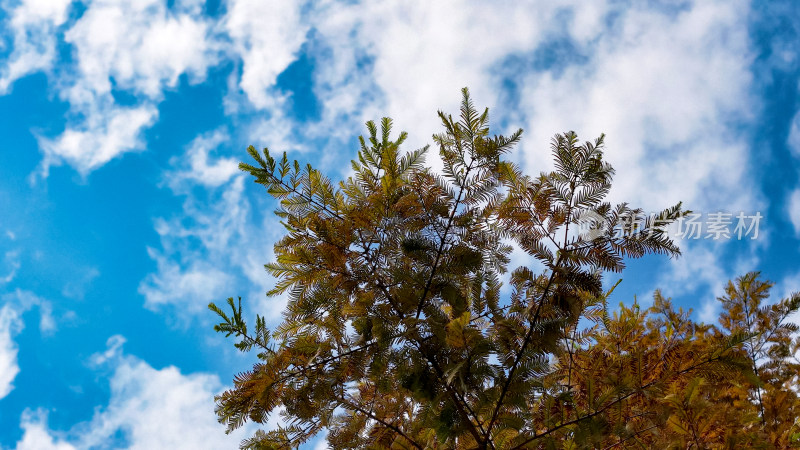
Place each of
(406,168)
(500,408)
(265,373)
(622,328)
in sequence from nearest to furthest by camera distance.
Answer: (265,373) → (500,408) → (406,168) → (622,328)

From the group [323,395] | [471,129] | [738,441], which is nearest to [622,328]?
[738,441]

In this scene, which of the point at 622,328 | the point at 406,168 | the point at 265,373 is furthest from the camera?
the point at 622,328

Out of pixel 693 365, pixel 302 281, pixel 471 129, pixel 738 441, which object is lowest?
pixel 738 441

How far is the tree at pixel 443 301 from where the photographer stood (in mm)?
2533

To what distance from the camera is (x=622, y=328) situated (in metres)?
3.75

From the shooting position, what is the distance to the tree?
2533 mm

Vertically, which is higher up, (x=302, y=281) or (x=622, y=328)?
(x=302, y=281)

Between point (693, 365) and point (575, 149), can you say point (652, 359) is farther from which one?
point (575, 149)

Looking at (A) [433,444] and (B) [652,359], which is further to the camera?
(B) [652,359]

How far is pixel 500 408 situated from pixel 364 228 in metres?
1.21

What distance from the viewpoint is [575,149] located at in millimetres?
2594

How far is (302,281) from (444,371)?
893 millimetres

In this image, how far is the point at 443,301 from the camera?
115 inches

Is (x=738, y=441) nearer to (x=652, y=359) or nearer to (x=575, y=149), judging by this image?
(x=652, y=359)
